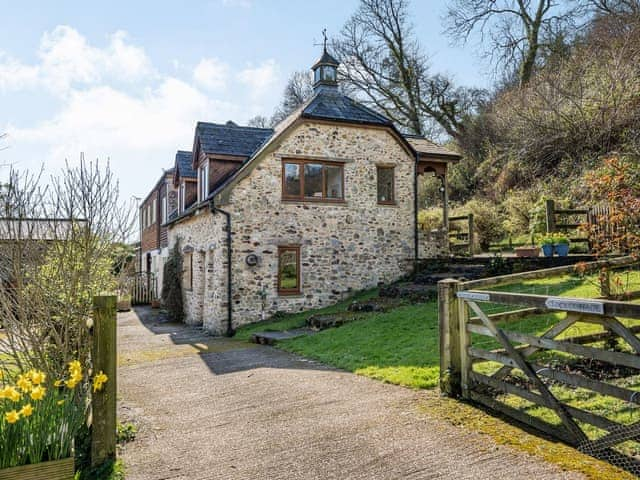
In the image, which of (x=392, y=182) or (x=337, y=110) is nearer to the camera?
(x=337, y=110)

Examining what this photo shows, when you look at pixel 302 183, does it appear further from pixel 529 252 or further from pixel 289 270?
pixel 529 252

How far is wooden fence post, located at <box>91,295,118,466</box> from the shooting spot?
171 inches

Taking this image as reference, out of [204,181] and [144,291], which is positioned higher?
[204,181]

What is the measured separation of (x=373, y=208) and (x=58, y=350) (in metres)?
11.7

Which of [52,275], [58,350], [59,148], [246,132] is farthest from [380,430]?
[246,132]

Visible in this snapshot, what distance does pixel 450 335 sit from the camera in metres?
5.82

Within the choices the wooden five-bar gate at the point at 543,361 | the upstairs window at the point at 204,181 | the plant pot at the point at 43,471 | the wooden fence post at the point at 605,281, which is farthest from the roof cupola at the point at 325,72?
the plant pot at the point at 43,471

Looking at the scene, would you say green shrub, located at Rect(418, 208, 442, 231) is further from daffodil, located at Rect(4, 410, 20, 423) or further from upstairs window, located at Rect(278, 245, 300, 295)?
daffodil, located at Rect(4, 410, 20, 423)

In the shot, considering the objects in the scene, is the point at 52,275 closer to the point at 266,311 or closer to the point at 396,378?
the point at 396,378

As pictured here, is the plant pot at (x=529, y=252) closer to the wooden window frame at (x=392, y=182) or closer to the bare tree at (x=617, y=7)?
the wooden window frame at (x=392, y=182)

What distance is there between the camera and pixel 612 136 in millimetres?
18469

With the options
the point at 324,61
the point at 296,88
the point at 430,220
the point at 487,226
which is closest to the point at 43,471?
the point at 324,61

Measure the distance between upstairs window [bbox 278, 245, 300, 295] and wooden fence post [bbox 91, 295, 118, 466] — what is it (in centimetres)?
1041

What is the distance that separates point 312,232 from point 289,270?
1.38 m
